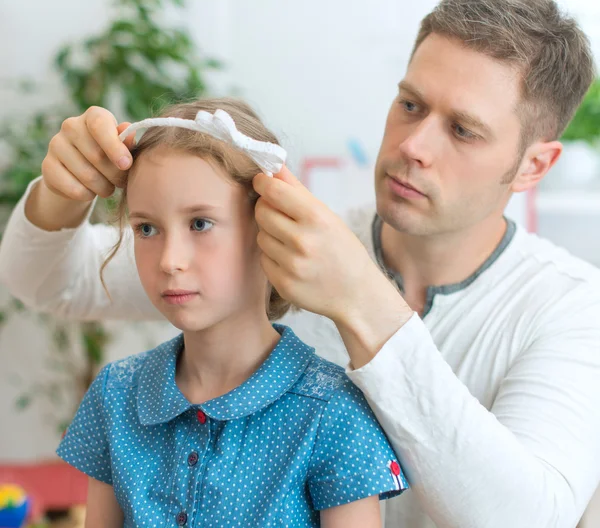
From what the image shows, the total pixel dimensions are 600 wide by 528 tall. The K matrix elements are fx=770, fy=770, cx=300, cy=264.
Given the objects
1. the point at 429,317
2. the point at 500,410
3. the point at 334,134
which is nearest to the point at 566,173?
the point at 334,134

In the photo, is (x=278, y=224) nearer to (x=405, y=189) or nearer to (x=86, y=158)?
(x=86, y=158)

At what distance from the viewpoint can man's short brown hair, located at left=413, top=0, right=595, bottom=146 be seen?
1.35 m

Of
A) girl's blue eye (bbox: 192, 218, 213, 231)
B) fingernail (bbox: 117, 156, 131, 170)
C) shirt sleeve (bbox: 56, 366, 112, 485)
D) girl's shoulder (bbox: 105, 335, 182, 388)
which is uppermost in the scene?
fingernail (bbox: 117, 156, 131, 170)

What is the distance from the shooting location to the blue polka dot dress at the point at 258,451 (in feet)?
3.18

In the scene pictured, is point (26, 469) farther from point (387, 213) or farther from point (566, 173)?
point (566, 173)

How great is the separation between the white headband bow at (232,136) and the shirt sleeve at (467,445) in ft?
0.87

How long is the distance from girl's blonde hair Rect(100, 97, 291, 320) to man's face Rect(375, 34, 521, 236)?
305 mm

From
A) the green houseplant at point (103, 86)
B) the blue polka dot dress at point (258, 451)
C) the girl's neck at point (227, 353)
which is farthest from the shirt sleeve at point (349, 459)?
the green houseplant at point (103, 86)

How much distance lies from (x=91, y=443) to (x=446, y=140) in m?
0.76

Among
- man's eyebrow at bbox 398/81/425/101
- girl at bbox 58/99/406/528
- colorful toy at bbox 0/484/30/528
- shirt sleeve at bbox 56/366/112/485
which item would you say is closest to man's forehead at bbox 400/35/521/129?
man's eyebrow at bbox 398/81/425/101

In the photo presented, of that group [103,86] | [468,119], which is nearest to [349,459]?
[468,119]

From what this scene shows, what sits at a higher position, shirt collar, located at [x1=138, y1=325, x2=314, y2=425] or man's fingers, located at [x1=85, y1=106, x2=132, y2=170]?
man's fingers, located at [x1=85, y1=106, x2=132, y2=170]

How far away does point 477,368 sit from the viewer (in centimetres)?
134

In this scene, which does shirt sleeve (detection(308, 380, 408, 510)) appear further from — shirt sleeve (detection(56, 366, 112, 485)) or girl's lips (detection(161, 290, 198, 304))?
shirt sleeve (detection(56, 366, 112, 485))
